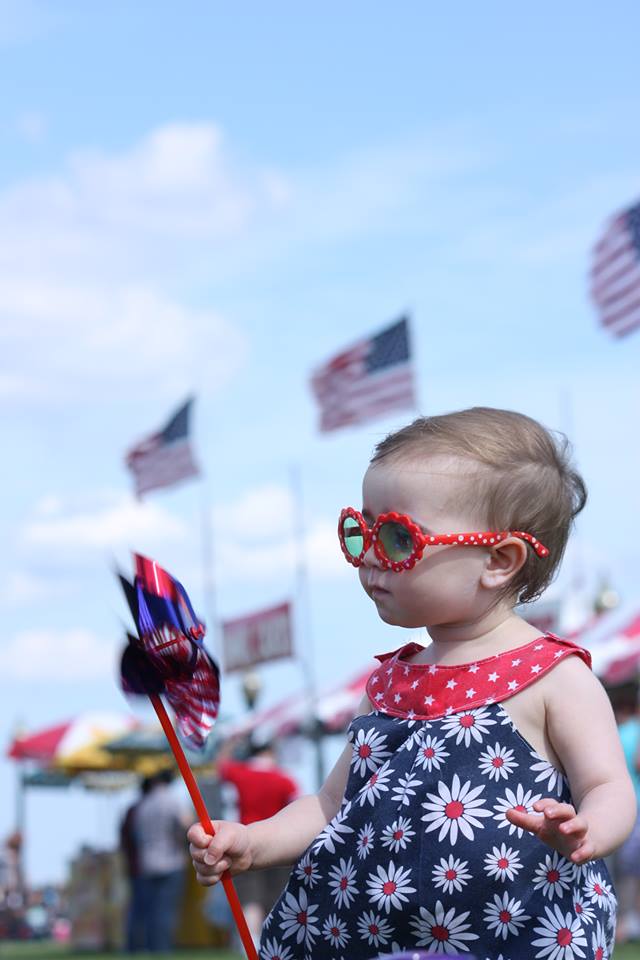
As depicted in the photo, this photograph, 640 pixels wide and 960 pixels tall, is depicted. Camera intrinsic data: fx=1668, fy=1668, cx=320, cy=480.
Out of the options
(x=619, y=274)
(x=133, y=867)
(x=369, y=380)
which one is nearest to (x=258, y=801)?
(x=133, y=867)

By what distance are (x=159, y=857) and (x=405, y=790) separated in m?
10.7

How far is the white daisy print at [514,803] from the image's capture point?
2344mm

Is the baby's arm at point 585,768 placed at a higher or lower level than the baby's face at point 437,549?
lower

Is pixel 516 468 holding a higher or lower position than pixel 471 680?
higher

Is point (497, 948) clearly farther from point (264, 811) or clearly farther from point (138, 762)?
point (138, 762)

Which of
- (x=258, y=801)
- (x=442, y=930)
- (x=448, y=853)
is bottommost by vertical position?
(x=258, y=801)

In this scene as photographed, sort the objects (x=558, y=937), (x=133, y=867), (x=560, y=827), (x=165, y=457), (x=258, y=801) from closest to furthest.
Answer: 1. (x=560, y=827)
2. (x=558, y=937)
3. (x=258, y=801)
4. (x=133, y=867)
5. (x=165, y=457)

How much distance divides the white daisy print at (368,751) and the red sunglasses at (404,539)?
0.26m

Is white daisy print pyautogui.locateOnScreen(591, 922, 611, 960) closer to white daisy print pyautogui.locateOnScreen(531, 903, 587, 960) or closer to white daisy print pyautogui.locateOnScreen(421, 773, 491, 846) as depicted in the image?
white daisy print pyautogui.locateOnScreen(531, 903, 587, 960)

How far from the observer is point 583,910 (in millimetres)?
2365

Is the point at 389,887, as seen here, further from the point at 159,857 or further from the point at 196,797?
the point at 159,857

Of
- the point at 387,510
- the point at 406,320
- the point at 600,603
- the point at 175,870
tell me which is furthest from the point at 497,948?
the point at 600,603

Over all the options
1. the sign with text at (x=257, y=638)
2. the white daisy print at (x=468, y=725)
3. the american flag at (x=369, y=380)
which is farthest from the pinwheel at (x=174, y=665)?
the sign with text at (x=257, y=638)

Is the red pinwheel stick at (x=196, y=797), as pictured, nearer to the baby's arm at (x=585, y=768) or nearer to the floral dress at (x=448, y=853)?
the floral dress at (x=448, y=853)
